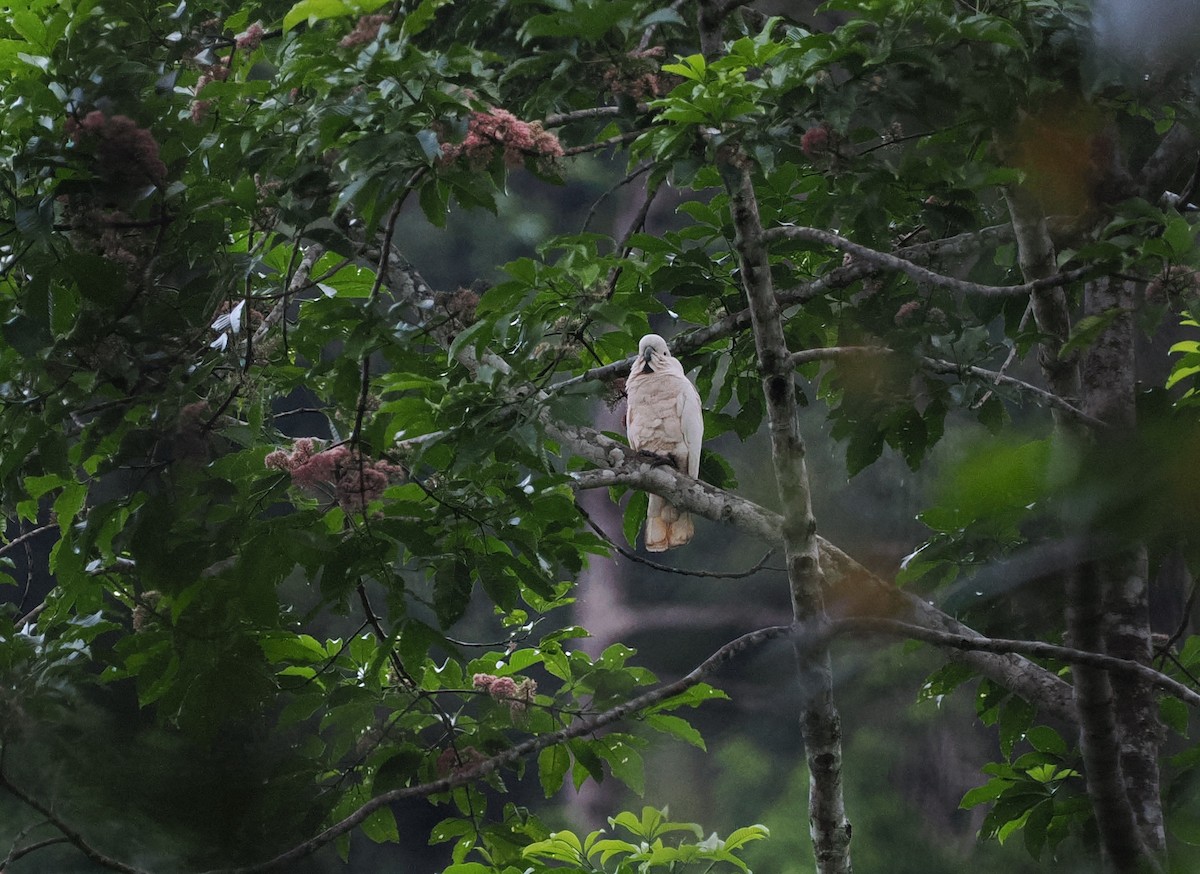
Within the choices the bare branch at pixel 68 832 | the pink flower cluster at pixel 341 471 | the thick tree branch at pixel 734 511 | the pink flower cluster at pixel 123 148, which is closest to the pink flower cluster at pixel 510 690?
the thick tree branch at pixel 734 511

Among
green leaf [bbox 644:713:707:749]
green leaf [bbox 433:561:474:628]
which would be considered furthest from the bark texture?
green leaf [bbox 644:713:707:749]

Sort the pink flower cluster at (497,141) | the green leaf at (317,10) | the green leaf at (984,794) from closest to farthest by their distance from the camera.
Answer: the green leaf at (984,794) < the green leaf at (317,10) < the pink flower cluster at (497,141)

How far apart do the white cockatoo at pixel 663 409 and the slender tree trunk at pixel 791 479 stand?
0.37m

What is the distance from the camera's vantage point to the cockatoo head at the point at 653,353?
4.56 ft

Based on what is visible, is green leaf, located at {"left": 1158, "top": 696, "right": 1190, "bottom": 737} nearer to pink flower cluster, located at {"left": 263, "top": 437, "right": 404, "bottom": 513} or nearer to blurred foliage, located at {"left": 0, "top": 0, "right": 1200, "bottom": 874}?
blurred foliage, located at {"left": 0, "top": 0, "right": 1200, "bottom": 874}

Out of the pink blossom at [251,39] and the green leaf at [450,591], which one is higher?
the pink blossom at [251,39]

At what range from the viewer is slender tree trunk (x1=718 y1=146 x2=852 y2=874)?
33.7 inches

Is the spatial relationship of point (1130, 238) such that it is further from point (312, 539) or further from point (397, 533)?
point (397, 533)

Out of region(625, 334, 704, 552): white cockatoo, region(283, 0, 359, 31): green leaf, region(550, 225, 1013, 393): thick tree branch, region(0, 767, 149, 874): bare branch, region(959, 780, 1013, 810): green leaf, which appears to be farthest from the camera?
region(625, 334, 704, 552): white cockatoo

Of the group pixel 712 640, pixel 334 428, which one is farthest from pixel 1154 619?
pixel 712 640

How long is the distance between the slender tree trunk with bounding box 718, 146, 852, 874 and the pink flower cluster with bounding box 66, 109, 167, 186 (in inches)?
17.6

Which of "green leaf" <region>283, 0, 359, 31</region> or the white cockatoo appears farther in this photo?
the white cockatoo

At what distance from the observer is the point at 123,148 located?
2.22 ft

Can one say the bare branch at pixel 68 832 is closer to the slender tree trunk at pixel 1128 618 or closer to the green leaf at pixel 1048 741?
the slender tree trunk at pixel 1128 618
